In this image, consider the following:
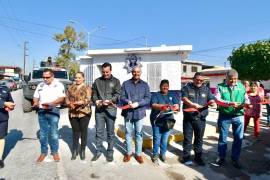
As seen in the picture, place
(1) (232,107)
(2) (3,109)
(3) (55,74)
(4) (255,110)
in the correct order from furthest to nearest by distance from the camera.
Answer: (3) (55,74)
(4) (255,110)
(1) (232,107)
(2) (3,109)

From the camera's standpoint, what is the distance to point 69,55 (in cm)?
3638

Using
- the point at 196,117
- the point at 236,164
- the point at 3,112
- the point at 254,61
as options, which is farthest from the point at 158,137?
the point at 254,61

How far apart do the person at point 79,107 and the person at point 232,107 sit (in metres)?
2.72

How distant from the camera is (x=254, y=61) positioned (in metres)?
21.5

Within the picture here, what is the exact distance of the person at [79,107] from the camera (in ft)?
19.2

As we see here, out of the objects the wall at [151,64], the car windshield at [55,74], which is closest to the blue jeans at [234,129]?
the wall at [151,64]

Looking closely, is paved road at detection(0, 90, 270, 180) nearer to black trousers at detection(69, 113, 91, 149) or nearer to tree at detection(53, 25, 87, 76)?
black trousers at detection(69, 113, 91, 149)

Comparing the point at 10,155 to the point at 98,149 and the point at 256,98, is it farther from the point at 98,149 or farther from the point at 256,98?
the point at 256,98

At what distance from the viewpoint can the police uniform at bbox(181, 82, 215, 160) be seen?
5.91 meters

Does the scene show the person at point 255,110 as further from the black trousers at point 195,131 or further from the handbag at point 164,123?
the handbag at point 164,123

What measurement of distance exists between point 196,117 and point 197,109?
17cm

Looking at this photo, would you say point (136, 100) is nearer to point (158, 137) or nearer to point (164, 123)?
point (164, 123)

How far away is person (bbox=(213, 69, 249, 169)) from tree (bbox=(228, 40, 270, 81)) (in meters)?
16.3

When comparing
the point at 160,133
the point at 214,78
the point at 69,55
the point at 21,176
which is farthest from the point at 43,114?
the point at 214,78
